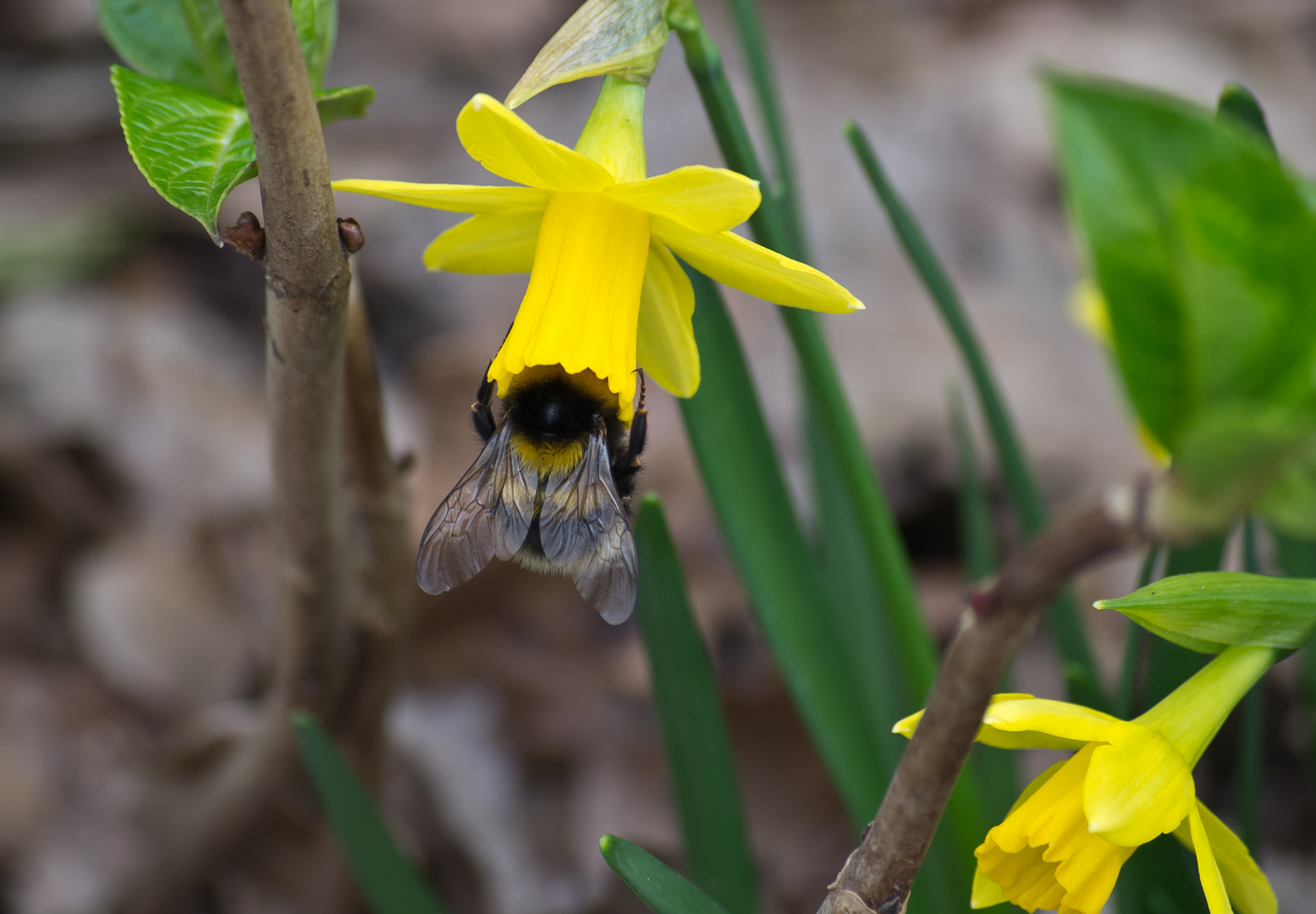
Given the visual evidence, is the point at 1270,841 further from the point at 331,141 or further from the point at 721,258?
the point at 331,141

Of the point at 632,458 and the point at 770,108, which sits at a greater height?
the point at 770,108

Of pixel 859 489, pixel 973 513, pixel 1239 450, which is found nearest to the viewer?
pixel 1239 450

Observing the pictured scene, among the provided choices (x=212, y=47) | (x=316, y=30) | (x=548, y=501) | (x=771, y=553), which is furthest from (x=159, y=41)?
(x=771, y=553)

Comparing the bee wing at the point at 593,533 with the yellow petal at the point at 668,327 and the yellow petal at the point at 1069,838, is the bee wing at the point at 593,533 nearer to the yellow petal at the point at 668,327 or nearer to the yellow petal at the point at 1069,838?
the yellow petal at the point at 668,327

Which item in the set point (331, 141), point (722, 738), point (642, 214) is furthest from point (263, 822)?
point (331, 141)

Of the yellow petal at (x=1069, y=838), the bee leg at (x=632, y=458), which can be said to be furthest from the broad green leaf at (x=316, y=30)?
the yellow petal at (x=1069, y=838)

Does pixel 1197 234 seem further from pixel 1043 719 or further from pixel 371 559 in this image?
pixel 371 559

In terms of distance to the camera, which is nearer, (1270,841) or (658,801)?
(1270,841)

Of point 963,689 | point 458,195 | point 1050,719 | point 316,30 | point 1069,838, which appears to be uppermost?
point 316,30
